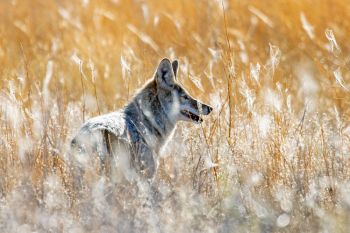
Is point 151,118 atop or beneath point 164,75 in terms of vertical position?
beneath

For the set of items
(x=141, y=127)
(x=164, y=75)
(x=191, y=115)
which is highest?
(x=164, y=75)

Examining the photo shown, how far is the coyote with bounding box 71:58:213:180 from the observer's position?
4812mm

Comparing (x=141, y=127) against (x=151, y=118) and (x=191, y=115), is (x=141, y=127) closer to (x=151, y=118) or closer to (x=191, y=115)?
(x=151, y=118)

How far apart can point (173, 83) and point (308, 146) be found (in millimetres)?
1432

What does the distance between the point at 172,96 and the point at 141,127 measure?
0.61 meters

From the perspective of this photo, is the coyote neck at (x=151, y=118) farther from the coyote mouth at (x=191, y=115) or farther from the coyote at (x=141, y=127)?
the coyote mouth at (x=191, y=115)

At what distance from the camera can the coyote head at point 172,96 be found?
19.9 ft

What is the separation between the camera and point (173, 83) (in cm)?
624

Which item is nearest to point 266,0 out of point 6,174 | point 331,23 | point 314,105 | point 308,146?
point 331,23

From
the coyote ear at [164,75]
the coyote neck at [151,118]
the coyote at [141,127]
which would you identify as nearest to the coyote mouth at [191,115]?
the coyote at [141,127]

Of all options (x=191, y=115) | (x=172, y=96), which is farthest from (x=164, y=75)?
(x=191, y=115)

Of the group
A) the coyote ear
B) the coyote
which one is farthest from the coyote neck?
the coyote ear

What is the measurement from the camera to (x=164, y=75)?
6180 millimetres

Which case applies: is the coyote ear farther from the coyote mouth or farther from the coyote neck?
the coyote mouth
